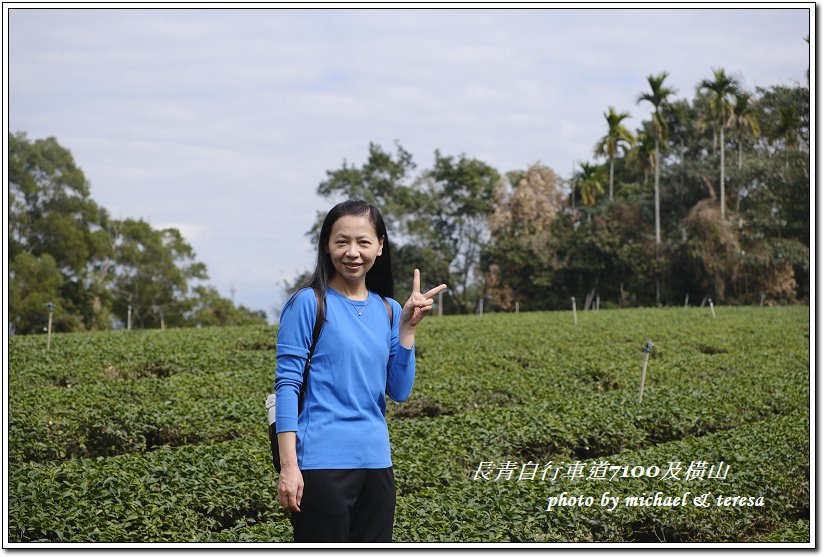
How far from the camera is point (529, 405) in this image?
30.1 ft

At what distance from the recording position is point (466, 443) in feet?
24.1

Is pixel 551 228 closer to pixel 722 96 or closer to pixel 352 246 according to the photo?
pixel 722 96

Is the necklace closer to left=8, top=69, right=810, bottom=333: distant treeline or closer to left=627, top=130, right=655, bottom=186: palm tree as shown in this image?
left=8, top=69, right=810, bottom=333: distant treeline

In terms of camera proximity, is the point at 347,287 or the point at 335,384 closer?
the point at 335,384

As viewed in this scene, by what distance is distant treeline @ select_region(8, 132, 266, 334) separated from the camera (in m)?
21.2

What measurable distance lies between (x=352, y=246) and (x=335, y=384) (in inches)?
16.3

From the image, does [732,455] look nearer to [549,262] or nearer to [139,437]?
[139,437]

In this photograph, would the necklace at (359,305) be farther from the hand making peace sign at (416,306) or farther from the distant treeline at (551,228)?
the distant treeline at (551,228)

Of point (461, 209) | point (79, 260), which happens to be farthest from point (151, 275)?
point (461, 209)

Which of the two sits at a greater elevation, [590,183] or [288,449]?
[590,183]

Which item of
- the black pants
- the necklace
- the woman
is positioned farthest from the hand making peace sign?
the black pants

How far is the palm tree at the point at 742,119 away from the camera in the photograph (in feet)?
85.8

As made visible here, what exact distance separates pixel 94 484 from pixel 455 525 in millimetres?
2207
